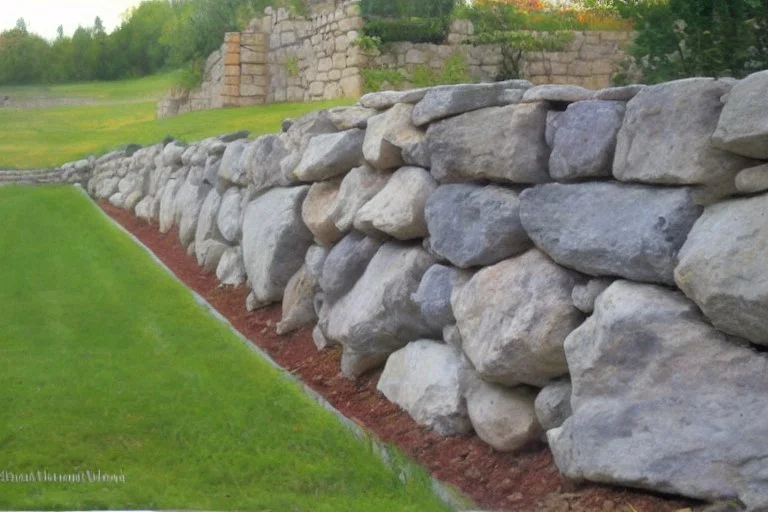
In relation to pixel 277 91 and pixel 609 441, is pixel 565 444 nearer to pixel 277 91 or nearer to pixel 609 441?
pixel 609 441

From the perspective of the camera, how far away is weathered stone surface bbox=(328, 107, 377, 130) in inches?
330

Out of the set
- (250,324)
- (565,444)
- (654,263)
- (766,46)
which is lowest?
(250,324)

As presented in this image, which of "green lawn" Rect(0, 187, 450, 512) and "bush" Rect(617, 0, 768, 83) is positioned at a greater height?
"bush" Rect(617, 0, 768, 83)

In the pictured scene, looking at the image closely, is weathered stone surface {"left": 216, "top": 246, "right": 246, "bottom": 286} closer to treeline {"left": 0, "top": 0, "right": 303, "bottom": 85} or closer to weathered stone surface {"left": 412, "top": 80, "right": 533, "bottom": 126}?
weathered stone surface {"left": 412, "top": 80, "right": 533, "bottom": 126}

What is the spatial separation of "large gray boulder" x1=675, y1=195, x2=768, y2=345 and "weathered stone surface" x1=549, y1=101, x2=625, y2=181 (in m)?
0.83

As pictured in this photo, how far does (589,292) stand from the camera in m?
5.33

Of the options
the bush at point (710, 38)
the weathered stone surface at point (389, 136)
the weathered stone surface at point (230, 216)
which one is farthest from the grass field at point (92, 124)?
the bush at point (710, 38)

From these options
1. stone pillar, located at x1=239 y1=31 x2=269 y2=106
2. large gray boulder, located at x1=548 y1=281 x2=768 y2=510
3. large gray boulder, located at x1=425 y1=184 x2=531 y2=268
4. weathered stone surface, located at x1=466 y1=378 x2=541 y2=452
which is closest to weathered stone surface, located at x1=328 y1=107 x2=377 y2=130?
large gray boulder, located at x1=425 y1=184 x2=531 y2=268

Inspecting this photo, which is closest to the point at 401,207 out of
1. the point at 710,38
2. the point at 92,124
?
the point at 710,38

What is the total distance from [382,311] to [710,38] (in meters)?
3.04

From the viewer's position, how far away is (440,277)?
21.9 ft

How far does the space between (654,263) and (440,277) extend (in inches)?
76.0

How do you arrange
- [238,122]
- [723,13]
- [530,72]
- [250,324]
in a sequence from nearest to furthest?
[723,13]
[250,324]
[238,122]
[530,72]

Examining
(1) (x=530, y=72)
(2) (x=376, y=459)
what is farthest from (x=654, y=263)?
(1) (x=530, y=72)
